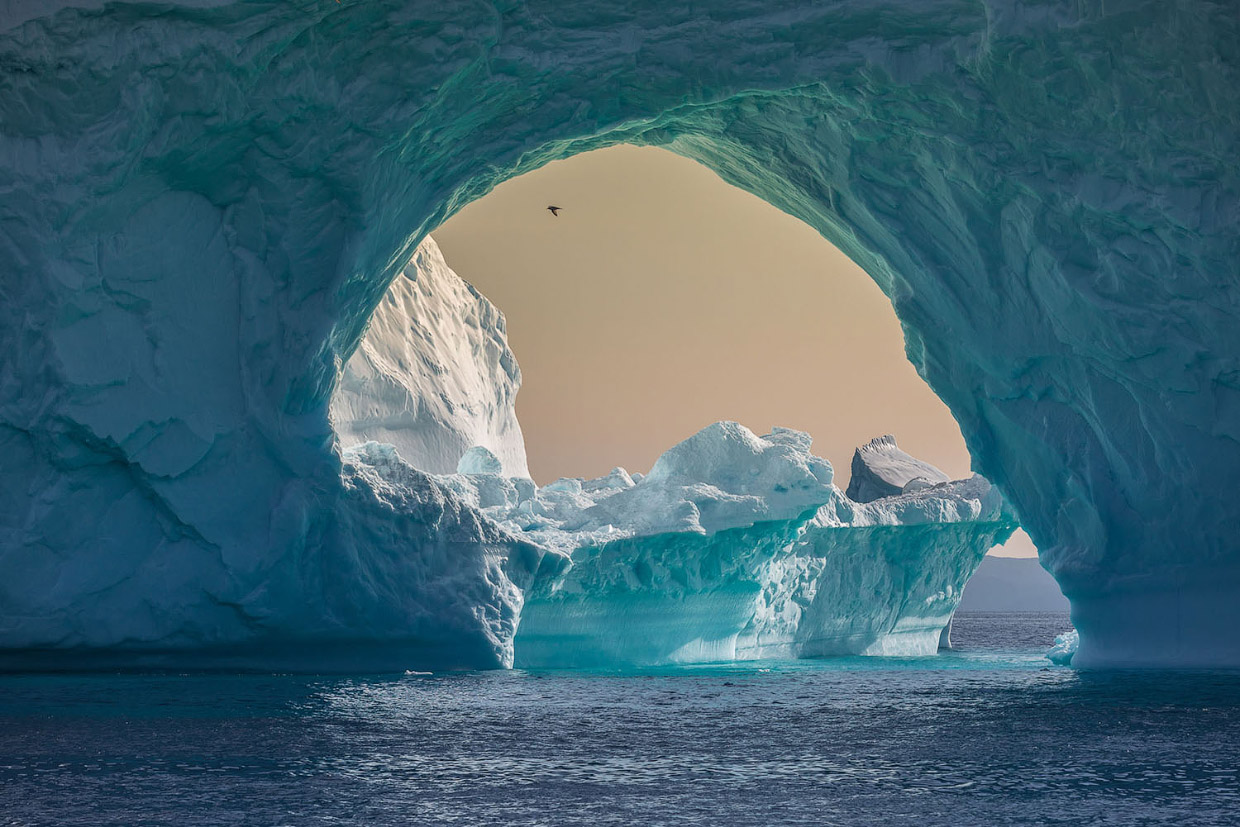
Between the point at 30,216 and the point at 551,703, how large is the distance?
6.24 meters

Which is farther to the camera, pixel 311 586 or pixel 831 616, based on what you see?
pixel 831 616

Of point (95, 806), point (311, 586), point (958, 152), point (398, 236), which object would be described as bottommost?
point (95, 806)

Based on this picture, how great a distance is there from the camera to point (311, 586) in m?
12.3

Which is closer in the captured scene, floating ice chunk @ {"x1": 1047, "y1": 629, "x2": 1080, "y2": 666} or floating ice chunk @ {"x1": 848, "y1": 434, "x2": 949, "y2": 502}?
floating ice chunk @ {"x1": 1047, "y1": 629, "x2": 1080, "y2": 666}

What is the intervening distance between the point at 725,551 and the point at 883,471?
29.1ft

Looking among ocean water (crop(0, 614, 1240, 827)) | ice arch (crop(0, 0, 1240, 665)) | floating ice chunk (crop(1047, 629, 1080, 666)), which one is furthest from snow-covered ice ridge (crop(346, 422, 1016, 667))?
ocean water (crop(0, 614, 1240, 827))

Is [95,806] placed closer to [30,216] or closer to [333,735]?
[333,735]

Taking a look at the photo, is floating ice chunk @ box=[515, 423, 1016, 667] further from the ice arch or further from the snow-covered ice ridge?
the ice arch

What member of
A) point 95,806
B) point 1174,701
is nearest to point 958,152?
point 1174,701

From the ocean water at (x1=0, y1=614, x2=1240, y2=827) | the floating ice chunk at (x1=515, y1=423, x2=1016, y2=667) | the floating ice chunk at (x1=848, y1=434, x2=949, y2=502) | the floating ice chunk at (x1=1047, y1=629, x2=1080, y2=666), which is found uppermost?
the floating ice chunk at (x1=848, y1=434, x2=949, y2=502)

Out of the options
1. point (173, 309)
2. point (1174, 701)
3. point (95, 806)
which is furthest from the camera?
point (173, 309)

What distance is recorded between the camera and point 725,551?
61.0 feet

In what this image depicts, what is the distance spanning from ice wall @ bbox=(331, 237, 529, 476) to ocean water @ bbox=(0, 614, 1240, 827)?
965 centimetres

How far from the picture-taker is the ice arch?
1034 centimetres
